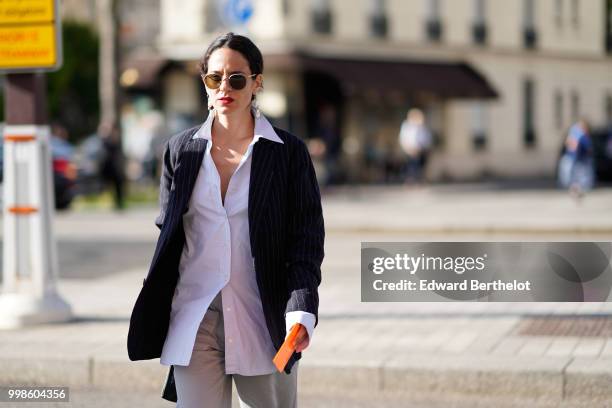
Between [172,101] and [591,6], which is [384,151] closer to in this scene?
[172,101]

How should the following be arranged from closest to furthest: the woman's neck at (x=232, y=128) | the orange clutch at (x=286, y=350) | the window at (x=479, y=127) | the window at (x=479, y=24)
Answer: the orange clutch at (x=286, y=350) → the woman's neck at (x=232, y=128) → the window at (x=479, y=127) → the window at (x=479, y=24)

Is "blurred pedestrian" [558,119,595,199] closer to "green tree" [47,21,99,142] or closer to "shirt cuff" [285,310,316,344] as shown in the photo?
"shirt cuff" [285,310,316,344]

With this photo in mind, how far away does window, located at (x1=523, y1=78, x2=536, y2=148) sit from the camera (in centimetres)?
4297

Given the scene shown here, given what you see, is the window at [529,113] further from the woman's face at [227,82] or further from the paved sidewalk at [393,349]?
the woman's face at [227,82]

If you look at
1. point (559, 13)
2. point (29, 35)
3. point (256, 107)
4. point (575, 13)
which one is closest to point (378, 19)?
point (559, 13)

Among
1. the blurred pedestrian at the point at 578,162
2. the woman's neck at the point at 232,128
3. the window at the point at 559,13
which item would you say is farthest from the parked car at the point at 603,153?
the woman's neck at the point at 232,128

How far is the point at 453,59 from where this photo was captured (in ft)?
129

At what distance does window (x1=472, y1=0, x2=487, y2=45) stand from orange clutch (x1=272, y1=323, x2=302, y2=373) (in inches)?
1475

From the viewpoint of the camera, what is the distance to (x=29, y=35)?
28.0ft

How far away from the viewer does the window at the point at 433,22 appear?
1532 inches

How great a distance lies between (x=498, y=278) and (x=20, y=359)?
3397 mm

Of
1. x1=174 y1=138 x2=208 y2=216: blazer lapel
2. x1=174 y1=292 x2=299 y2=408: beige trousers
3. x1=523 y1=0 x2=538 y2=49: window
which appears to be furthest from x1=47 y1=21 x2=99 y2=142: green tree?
x1=174 y1=292 x2=299 y2=408: beige trousers

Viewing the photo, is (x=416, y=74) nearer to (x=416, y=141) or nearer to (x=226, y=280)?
(x=416, y=141)

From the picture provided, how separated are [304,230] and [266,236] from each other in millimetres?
152
